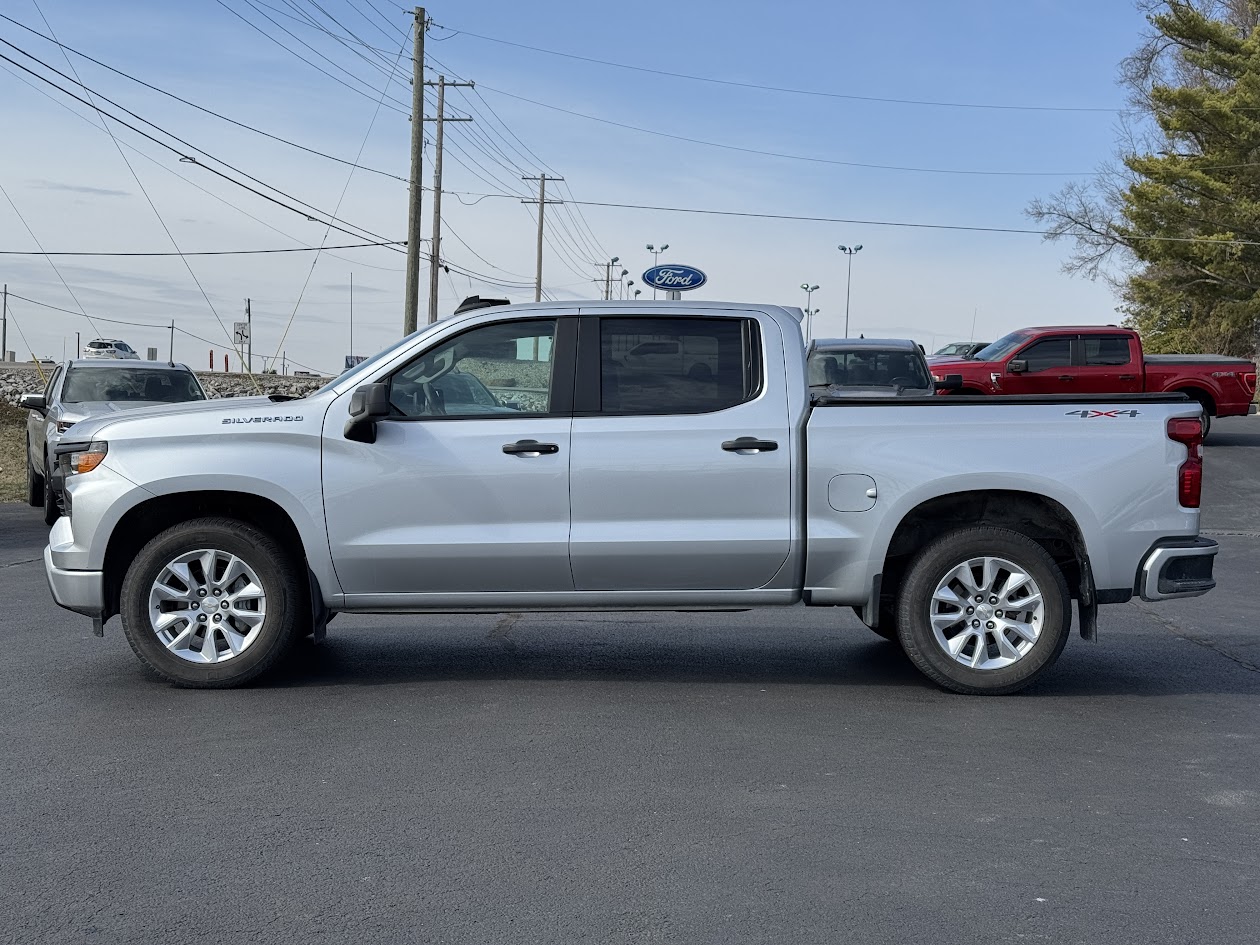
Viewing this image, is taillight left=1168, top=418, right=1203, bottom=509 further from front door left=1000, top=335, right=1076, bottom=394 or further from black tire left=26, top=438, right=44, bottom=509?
front door left=1000, top=335, right=1076, bottom=394

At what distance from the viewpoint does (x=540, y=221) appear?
58.8 m

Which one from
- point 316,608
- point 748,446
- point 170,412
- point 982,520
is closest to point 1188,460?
point 982,520

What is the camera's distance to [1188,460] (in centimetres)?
710

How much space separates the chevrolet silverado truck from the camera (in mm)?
22797

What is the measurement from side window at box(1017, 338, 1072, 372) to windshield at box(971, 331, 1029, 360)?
21 cm

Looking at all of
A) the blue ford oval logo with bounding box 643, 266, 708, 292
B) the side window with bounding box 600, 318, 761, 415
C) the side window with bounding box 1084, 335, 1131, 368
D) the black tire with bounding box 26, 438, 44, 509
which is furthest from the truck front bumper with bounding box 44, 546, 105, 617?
the blue ford oval logo with bounding box 643, 266, 708, 292

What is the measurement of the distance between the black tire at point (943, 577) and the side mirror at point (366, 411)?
9.18ft

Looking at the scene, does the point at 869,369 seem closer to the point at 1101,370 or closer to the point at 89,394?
the point at 1101,370

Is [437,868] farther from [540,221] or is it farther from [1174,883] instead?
[540,221]

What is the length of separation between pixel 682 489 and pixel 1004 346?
17.9 meters

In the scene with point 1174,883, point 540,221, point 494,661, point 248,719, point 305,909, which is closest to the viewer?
point 305,909

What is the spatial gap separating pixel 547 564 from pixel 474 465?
0.61 metres

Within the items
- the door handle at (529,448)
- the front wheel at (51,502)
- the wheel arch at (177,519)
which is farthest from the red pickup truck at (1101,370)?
the wheel arch at (177,519)

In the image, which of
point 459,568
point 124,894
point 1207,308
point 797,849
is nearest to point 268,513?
point 459,568
